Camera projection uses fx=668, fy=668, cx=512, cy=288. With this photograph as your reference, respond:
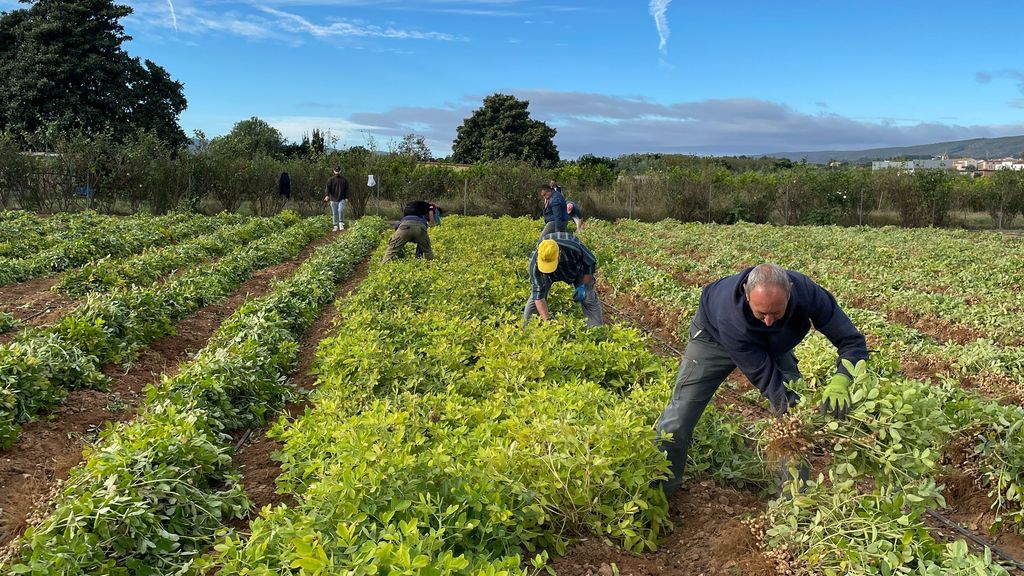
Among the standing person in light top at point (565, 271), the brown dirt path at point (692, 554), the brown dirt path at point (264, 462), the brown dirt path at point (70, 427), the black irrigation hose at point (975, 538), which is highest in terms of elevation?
the standing person in light top at point (565, 271)

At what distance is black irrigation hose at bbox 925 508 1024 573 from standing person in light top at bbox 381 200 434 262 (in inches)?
328

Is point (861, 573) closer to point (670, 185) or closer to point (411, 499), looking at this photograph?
point (411, 499)

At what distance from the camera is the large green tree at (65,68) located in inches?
1148

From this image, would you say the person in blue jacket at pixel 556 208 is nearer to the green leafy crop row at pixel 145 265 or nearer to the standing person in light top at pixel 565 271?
the standing person in light top at pixel 565 271

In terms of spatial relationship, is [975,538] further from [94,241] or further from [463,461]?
[94,241]

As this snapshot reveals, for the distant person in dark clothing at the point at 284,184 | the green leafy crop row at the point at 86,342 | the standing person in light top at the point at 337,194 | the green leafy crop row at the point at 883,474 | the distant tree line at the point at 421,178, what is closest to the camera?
the green leafy crop row at the point at 883,474

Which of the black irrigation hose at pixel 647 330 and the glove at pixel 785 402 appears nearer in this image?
the glove at pixel 785 402

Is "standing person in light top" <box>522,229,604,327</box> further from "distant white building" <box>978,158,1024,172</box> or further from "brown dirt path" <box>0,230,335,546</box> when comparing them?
"distant white building" <box>978,158,1024,172</box>

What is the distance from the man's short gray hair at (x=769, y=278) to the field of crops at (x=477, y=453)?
0.54 m

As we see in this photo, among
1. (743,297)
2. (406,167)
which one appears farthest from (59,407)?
(406,167)

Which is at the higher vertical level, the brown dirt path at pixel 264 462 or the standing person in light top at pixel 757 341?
the standing person in light top at pixel 757 341

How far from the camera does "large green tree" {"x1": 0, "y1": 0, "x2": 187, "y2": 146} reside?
29.2 meters

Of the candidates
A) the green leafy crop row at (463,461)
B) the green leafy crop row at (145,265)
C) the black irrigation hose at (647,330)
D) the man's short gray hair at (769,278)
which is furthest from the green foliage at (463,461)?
the green leafy crop row at (145,265)

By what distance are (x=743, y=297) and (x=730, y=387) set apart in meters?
3.00
